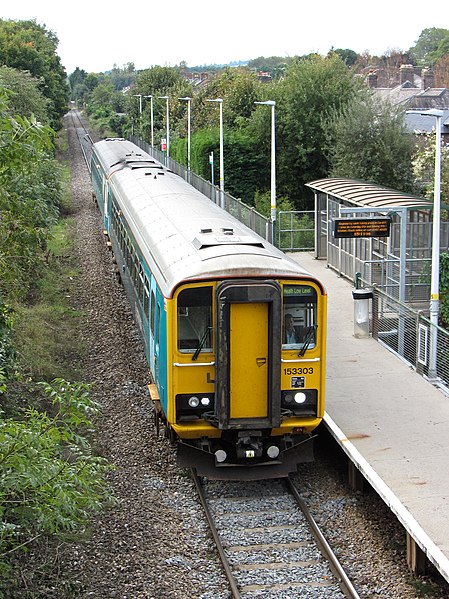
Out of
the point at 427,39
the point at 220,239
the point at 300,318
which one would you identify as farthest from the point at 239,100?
the point at 427,39

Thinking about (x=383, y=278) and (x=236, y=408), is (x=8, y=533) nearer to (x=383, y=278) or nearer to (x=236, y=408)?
(x=236, y=408)

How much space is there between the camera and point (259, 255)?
10.6 metres

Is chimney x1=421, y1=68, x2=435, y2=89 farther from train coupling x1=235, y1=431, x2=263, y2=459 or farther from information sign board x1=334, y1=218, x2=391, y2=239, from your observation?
train coupling x1=235, y1=431, x2=263, y2=459

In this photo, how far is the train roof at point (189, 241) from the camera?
10.1 metres

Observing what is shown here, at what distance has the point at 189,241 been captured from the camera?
11.6 metres

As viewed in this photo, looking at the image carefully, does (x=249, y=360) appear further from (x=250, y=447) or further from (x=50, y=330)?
(x=50, y=330)

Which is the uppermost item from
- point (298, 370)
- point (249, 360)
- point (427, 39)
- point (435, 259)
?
point (427, 39)

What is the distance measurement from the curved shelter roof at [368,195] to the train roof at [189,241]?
12.4 feet

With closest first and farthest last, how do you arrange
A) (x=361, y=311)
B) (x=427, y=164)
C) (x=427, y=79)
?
(x=361, y=311), (x=427, y=164), (x=427, y=79)

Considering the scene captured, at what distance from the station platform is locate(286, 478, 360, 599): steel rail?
2.29 feet

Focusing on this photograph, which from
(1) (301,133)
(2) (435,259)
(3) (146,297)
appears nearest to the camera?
(3) (146,297)

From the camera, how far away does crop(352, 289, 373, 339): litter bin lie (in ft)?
52.3

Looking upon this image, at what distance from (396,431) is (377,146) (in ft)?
63.3


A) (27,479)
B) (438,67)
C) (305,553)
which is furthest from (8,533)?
(438,67)
